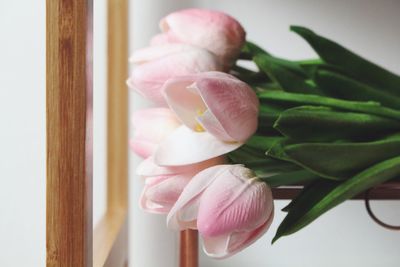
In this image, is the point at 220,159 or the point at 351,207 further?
the point at 351,207

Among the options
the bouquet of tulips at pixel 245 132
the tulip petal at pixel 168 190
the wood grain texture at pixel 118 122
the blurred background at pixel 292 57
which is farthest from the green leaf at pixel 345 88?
the wood grain texture at pixel 118 122

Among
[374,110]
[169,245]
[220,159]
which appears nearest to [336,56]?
[374,110]

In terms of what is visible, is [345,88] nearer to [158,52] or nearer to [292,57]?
[158,52]

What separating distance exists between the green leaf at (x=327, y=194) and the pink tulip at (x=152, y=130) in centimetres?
14

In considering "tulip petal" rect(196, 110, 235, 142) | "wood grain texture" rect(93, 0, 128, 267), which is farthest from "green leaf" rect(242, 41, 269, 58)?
"wood grain texture" rect(93, 0, 128, 267)

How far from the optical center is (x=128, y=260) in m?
1.12

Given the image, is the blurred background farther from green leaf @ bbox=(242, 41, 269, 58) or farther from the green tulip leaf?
the green tulip leaf

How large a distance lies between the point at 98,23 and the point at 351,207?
→ 58cm

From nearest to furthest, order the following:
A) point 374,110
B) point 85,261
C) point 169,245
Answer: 1. point 85,261
2. point 374,110
3. point 169,245

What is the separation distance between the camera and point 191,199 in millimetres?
477

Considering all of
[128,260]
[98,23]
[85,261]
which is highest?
[98,23]

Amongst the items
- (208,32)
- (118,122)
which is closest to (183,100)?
(208,32)

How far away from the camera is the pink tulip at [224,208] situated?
0.46 m
